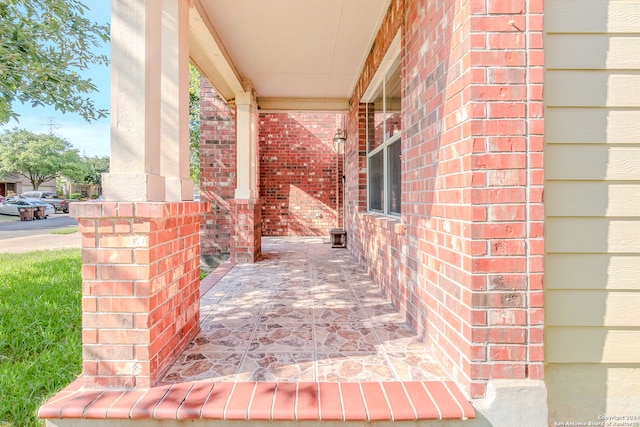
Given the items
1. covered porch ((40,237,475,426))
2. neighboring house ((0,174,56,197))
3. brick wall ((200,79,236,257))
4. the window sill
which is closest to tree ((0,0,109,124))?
brick wall ((200,79,236,257))

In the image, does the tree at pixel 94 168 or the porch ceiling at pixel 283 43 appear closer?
the porch ceiling at pixel 283 43

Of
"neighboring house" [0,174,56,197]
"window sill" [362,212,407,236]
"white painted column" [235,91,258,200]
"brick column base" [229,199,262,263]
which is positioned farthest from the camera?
"neighboring house" [0,174,56,197]

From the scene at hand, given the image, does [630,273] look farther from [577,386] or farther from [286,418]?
[286,418]

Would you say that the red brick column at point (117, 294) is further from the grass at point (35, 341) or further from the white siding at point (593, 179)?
the white siding at point (593, 179)

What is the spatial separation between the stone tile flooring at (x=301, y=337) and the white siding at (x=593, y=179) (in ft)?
2.46

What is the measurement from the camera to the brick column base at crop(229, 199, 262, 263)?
5016mm

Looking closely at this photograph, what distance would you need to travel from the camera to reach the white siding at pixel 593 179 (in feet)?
5.06

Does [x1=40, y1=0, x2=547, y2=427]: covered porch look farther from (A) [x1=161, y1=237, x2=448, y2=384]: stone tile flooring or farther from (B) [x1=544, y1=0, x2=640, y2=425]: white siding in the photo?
(B) [x1=544, y1=0, x2=640, y2=425]: white siding

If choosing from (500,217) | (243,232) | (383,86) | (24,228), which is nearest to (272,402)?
(500,217)

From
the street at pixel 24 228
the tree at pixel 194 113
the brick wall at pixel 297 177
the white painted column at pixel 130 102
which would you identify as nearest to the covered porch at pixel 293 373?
the white painted column at pixel 130 102

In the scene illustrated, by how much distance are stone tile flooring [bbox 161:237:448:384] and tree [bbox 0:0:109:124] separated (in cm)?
286

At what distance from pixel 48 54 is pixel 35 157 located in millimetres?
33496

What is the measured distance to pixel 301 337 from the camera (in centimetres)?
223

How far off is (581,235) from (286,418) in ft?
5.38
